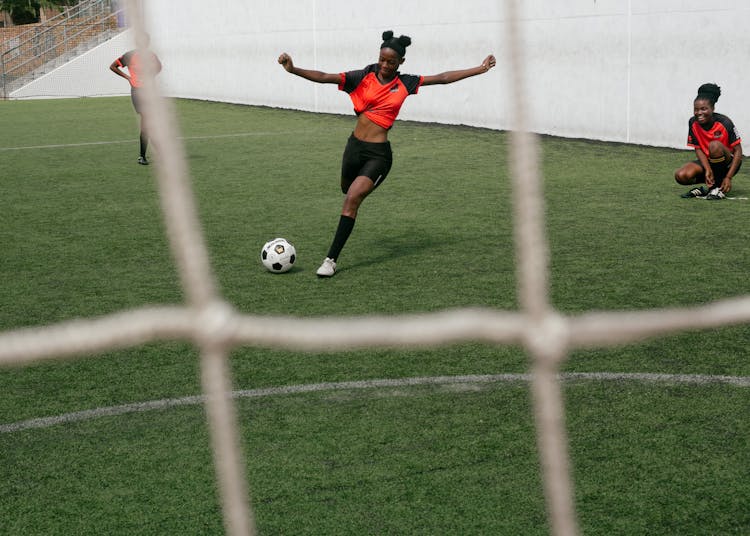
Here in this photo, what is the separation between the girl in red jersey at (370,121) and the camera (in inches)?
255

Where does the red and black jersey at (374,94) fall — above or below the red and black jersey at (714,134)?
above

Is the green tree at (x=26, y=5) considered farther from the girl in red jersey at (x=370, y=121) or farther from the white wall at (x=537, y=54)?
the girl in red jersey at (x=370, y=121)

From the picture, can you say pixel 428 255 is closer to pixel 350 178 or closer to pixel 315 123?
pixel 350 178

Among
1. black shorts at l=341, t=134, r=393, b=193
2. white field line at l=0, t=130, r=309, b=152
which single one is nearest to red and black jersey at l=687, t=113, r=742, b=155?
black shorts at l=341, t=134, r=393, b=193

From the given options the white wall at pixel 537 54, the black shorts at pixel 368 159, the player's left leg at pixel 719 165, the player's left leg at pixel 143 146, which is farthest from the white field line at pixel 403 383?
the player's left leg at pixel 143 146

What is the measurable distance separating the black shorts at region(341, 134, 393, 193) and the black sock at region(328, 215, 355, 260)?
0.30 metres

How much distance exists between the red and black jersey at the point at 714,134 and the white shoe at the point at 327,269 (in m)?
3.92

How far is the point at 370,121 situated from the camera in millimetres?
6609

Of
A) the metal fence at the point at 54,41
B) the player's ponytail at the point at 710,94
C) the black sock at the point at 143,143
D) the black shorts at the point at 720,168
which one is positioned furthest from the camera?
the metal fence at the point at 54,41

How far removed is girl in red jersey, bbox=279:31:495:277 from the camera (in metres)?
6.48

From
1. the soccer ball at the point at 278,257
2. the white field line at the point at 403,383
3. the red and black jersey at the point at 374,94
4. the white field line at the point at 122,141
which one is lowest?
the white field line at the point at 122,141

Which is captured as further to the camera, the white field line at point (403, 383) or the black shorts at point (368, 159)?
the black shorts at point (368, 159)

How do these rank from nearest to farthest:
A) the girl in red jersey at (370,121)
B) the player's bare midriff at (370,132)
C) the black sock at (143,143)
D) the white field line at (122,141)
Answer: the girl in red jersey at (370,121)
the player's bare midriff at (370,132)
the black sock at (143,143)
the white field line at (122,141)

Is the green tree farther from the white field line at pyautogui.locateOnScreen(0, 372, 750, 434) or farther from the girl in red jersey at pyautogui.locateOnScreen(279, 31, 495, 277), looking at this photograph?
the white field line at pyautogui.locateOnScreen(0, 372, 750, 434)
